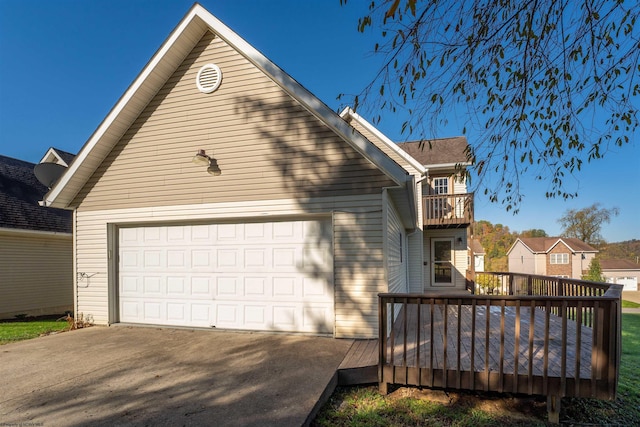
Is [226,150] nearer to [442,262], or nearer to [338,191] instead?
[338,191]

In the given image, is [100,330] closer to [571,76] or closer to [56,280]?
[56,280]

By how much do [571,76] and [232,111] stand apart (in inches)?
206

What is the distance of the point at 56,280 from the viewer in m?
11.3

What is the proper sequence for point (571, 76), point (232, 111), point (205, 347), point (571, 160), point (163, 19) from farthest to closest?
1. point (163, 19)
2. point (232, 111)
3. point (205, 347)
4. point (571, 160)
5. point (571, 76)

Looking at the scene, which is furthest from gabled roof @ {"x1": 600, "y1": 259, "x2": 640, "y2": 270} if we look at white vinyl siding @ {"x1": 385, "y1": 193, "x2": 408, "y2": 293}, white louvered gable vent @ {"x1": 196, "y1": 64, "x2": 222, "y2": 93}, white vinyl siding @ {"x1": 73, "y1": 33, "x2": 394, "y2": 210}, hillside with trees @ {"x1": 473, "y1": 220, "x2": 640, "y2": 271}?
white louvered gable vent @ {"x1": 196, "y1": 64, "x2": 222, "y2": 93}

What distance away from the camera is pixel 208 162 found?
607 centimetres

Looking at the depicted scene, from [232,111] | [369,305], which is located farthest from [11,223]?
[369,305]

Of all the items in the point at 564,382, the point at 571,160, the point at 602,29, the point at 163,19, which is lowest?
the point at 564,382

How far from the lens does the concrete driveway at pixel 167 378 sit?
302 cm

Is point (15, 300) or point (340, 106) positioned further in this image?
point (15, 300)

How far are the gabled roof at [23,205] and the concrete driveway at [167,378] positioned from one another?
6.30m

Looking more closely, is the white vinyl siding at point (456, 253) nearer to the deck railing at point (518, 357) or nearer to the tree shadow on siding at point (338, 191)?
the deck railing at point (518, 357)

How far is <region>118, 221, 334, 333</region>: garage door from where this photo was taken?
19.0 ft

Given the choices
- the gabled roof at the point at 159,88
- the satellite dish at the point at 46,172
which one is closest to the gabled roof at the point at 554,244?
the gabled roof at the point at 159,88
